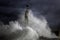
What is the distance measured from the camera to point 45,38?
2823 centimetres

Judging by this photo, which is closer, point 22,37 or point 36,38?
point 36,38

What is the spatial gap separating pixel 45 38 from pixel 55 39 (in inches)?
73.0

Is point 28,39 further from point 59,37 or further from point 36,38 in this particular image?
point 59,37

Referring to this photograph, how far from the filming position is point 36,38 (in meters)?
27.2

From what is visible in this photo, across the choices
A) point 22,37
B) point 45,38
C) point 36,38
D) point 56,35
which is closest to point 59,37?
point 56,35

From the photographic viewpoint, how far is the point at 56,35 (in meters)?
27.7

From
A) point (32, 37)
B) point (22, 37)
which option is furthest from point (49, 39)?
point (22, 37)

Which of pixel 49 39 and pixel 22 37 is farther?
pixel 22 37

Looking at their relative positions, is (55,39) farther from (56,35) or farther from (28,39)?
(28,39)

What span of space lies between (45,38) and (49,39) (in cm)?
81

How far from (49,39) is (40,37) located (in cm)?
167

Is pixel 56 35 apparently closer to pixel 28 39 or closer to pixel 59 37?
pixel 59 37

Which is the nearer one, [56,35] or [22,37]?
[56,35]

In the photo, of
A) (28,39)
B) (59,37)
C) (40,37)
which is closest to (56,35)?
(59,37)
